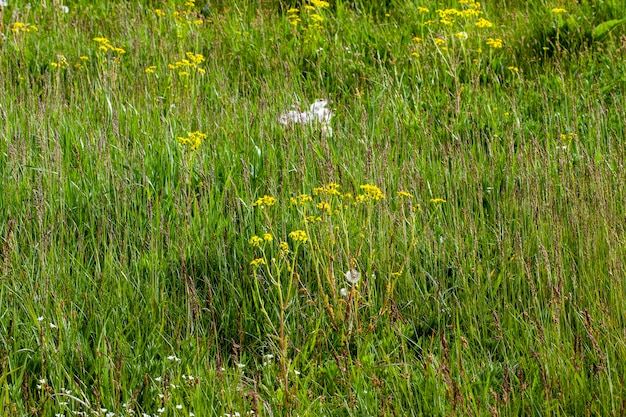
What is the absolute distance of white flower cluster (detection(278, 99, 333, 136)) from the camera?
12.6ft

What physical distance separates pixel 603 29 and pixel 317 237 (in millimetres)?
2864

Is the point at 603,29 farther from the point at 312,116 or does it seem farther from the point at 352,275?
the point at 352,275

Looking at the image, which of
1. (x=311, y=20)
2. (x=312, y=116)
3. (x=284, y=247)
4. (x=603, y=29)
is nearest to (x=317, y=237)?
(x=284, y=247)

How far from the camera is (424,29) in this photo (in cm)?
523

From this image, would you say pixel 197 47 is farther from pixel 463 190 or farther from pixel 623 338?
pixel 623 338

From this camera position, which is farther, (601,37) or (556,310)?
(601,37)

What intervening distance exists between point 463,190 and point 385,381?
1123 millimetres

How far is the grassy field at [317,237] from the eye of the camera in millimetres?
2297

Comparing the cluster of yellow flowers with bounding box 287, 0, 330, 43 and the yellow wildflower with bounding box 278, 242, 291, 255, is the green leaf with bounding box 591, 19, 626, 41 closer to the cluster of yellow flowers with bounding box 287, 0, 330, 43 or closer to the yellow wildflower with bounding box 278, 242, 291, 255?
the cluster of yellow flowers with bounding box 287, 0, 330, 43

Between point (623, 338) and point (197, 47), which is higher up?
point (197, 47)

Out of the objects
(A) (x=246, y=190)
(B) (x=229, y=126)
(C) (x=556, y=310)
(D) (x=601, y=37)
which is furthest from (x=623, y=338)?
(D) (x=601, y=37)

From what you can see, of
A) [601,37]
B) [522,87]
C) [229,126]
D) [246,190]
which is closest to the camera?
[246,190]

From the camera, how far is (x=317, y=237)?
2.99 meters

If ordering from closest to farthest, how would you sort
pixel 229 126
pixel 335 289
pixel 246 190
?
pixel 335 289 → pixel 246 190 → pixel 229 126
